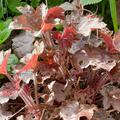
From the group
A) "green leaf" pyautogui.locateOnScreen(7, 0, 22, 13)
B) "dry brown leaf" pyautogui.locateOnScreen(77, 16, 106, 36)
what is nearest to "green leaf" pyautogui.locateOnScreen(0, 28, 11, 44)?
"green leaf" pyautogui.locateOnScreen(7, 0, 22, 13)

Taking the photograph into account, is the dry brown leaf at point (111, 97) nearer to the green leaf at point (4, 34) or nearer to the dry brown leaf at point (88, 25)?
the dry brown leaf at point (88, 25)

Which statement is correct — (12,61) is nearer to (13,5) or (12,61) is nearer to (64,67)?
(64,67)

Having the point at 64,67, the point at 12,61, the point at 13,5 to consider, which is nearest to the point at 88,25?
the point at 64,67

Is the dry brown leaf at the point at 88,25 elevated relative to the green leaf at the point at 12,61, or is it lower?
elevated

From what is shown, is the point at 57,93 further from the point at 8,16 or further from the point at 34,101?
the point at 8,16

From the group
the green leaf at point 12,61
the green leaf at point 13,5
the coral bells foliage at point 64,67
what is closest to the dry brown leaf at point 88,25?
the coral bells foliage at point 64,67

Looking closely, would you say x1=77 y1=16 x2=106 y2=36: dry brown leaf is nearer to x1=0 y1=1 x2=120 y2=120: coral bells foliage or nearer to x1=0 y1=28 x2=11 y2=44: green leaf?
x1=0 y1=1 x2=120 y2=120: coral bells foliage

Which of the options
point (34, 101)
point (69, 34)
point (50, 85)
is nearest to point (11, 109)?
point (34, 101)

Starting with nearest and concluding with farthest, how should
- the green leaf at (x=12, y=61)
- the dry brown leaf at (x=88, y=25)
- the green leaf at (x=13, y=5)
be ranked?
the dry brown leaf at (x=88, y=25)
the green leaf at (x=12, y=61)
the green leaf at (x=13, y=5)
